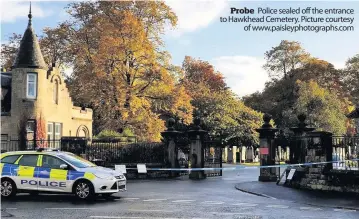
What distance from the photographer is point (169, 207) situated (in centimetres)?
1291

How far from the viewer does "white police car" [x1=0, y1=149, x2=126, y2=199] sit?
14508 mm

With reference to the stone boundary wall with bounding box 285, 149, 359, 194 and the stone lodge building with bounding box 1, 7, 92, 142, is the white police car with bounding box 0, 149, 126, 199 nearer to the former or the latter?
the stone boundary wall with bounding box 285, 149, 359, 194

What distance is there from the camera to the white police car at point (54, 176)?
14508 millimetres

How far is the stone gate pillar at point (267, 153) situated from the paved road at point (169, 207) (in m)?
5.77

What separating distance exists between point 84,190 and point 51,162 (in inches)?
56.2

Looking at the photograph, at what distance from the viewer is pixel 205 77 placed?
6688 cm

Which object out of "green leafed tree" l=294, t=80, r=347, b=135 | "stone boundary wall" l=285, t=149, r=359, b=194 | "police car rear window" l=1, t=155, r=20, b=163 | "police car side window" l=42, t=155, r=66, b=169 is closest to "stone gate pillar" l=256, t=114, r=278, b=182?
"stone boundary wall" l=285, t=149, r=359, b=194

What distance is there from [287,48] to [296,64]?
2.41 m

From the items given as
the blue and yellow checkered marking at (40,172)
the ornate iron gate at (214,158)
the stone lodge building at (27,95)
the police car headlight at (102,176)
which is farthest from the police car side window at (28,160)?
the stone lodge building at (27,95)

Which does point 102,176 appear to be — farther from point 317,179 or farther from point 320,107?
point 320,107

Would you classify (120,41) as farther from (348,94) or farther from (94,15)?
(348,94)

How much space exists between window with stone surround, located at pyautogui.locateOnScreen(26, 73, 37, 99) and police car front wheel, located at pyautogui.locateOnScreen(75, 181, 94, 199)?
76.1 feet

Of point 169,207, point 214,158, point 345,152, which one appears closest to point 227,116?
point 214,158

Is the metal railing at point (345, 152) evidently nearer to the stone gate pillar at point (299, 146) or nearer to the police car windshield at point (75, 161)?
the stone gate pillar at point (299, 146)
